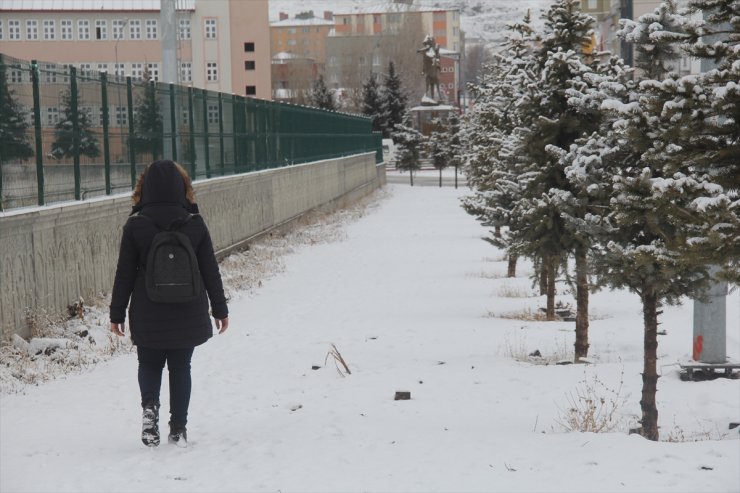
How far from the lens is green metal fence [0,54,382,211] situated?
1149cm

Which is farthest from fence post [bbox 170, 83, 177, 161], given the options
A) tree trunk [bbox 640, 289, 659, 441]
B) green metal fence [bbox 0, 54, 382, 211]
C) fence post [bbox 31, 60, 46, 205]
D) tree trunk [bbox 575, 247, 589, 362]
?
tree trunk [bbox 640, 289, 659, 441]

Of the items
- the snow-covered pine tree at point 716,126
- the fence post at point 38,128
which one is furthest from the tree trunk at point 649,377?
the fence post at point 38,128

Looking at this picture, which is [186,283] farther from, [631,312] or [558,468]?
[631,312]

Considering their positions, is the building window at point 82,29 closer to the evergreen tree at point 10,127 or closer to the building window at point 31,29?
the building window at point 31,29

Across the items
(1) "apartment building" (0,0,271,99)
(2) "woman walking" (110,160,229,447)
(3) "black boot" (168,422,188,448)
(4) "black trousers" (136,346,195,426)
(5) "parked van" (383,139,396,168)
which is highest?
(1) "apartment building" (0,0,271,99)

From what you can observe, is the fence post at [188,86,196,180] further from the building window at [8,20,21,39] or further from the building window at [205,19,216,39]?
the building window at [205,19,216,39]

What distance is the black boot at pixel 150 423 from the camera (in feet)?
23.5

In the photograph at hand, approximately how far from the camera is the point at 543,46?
1155cm

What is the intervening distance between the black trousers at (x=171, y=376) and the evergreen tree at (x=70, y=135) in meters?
6.04

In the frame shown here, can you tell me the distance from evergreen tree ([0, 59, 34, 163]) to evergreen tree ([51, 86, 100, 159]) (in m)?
0.91

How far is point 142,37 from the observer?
93.7 metres

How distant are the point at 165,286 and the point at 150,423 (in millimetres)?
989

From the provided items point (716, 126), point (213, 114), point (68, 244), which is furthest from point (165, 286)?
point (213, 114)

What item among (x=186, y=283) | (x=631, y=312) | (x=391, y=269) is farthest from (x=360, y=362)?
(x=391, y=269)
